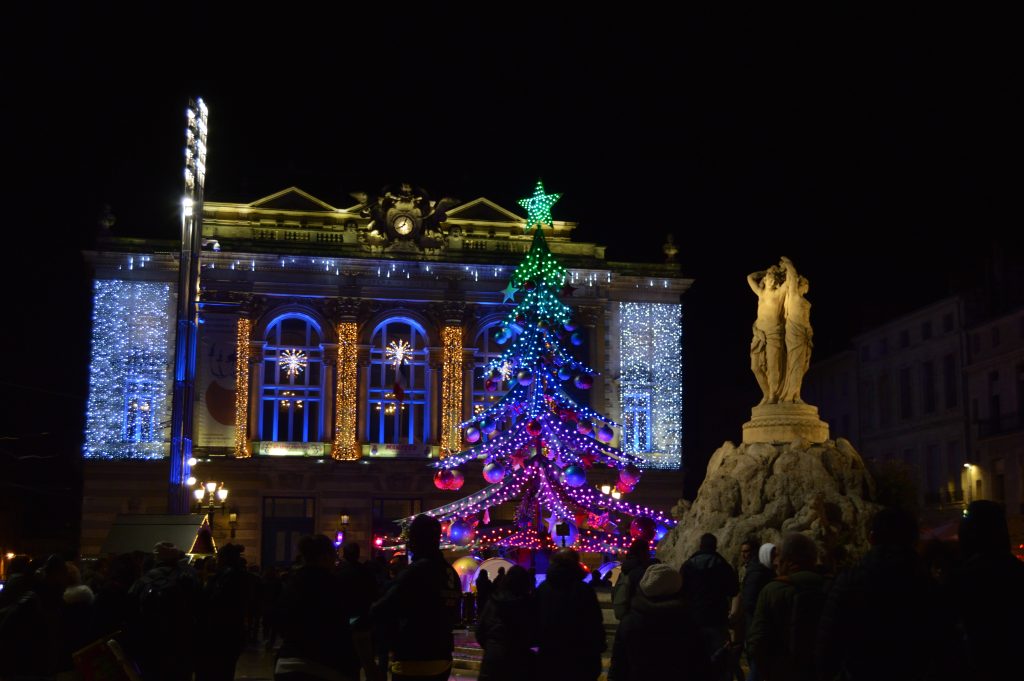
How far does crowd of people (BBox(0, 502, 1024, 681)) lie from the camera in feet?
21.1

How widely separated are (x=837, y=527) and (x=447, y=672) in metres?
11.5

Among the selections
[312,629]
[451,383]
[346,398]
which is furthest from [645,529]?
[451,383]

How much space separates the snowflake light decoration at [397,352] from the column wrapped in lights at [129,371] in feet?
24.1

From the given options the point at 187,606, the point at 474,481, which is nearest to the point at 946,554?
the point at 187,606

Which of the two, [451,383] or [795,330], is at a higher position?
[451,383]

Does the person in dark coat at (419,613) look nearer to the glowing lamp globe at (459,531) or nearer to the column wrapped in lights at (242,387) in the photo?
the glowing lamp globe at (459,531)

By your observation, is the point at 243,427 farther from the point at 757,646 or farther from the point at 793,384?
the point at 757,646

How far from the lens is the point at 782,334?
64.3ft

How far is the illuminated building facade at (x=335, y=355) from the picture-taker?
42906mm

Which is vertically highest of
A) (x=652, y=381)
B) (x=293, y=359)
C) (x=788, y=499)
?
(x=293, y=359)

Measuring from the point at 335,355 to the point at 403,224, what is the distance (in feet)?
16.8

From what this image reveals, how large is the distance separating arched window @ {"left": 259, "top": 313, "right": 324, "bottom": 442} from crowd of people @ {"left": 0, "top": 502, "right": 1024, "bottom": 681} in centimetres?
3291

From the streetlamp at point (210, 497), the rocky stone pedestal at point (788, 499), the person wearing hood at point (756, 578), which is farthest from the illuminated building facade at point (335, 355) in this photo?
the person wearing hood at point (756, 578)

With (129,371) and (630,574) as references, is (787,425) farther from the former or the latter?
(129,371)
